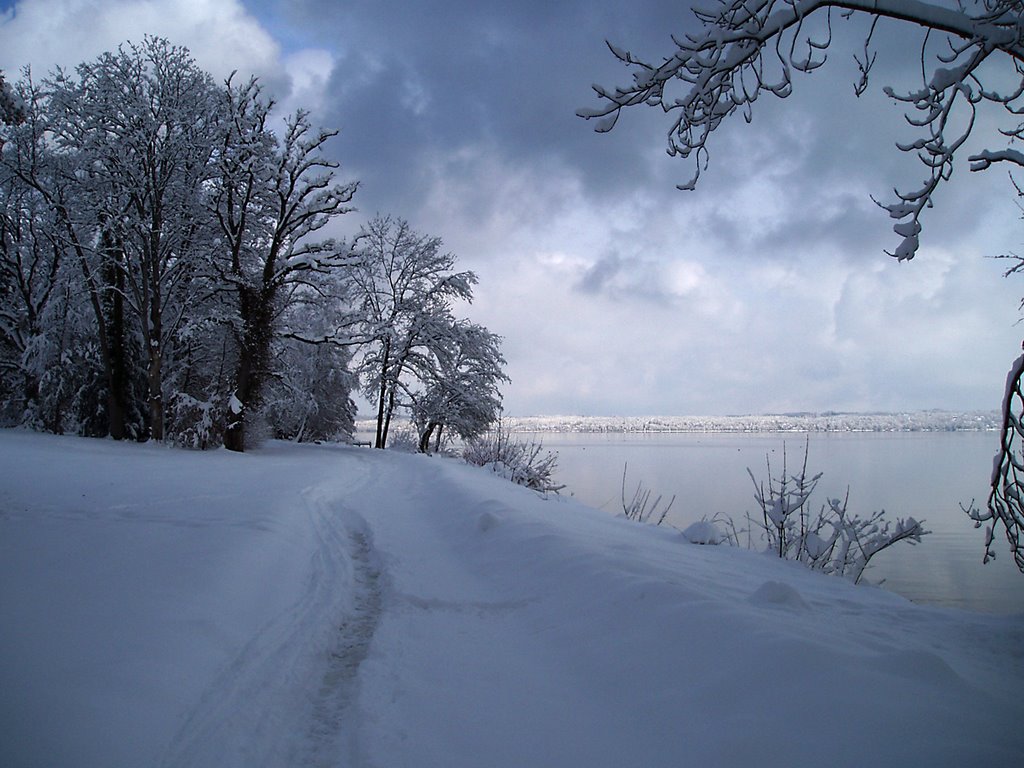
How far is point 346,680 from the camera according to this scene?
3316mm

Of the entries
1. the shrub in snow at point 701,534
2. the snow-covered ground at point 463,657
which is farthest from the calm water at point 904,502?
the snow-covered ground at point 463,657

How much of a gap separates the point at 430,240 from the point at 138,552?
82.9 feet

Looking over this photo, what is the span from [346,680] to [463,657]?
0.75m

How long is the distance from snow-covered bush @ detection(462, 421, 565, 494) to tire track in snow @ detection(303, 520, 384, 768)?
923cm

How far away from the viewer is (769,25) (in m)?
3.86

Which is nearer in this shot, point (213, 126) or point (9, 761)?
point (9, 761)

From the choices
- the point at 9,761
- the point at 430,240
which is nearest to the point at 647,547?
the point at 9,761

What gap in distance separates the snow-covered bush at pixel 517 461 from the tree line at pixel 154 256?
6.14 metres

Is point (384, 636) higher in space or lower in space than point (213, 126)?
lower

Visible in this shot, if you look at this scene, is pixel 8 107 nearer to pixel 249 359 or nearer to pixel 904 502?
pixel 249 359

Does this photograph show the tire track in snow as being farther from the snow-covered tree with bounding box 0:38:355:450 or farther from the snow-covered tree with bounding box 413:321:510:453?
the snow-covered tree with bounding box 413:321:510:453

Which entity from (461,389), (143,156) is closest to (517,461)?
(461,389)

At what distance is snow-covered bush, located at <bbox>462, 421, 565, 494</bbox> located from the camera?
52.3ft

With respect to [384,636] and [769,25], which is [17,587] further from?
[769,25]
